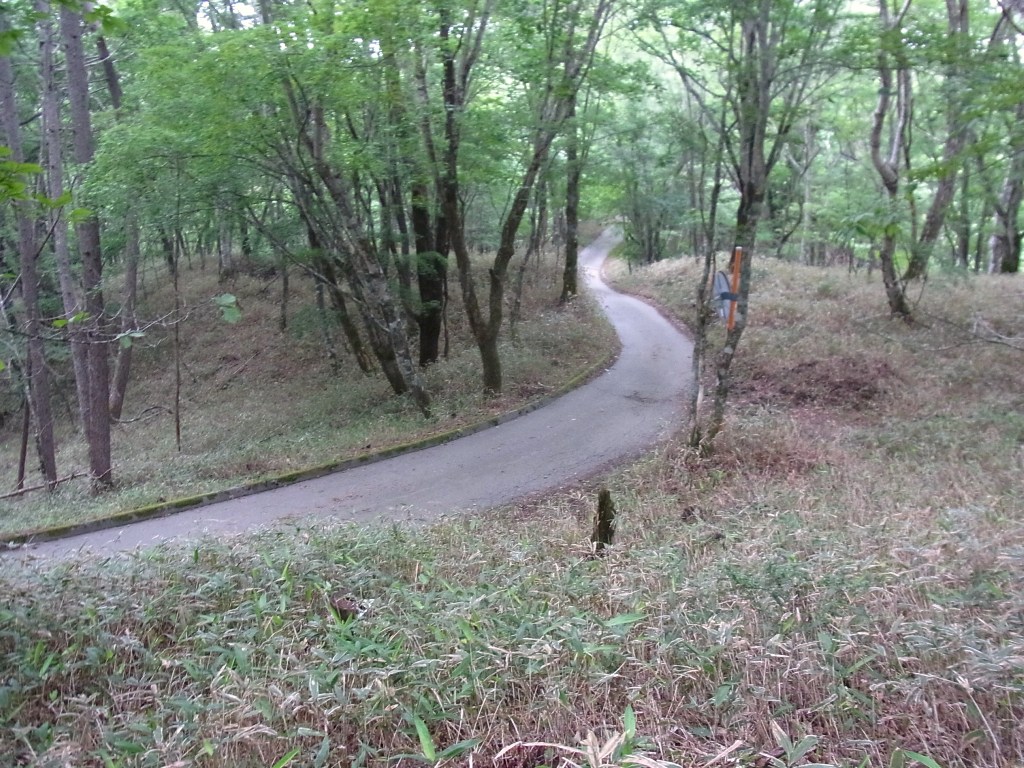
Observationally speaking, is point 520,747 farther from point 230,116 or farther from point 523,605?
point 230,116

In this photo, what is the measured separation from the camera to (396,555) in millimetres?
4965

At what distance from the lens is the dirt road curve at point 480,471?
29.2 ft

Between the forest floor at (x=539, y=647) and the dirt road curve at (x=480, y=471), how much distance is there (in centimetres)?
299

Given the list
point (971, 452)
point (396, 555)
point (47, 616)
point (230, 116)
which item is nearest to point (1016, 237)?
point (971, 452)

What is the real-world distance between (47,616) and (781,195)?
30786 mm

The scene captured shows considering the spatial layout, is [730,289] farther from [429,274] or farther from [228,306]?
[429,274]

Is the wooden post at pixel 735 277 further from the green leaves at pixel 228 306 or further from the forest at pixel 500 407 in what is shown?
the green leaves at pixel 228 306

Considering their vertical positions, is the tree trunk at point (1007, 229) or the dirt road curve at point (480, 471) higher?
the tree trunk at point (1007, 229)

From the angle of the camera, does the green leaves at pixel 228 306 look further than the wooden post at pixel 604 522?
No

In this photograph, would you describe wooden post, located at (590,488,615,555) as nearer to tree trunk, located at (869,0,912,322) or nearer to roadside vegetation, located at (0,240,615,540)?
roadside vegetation, located at (0,240,615,540)

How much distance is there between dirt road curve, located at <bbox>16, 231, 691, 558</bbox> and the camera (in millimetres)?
8914

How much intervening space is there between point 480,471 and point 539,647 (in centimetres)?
788

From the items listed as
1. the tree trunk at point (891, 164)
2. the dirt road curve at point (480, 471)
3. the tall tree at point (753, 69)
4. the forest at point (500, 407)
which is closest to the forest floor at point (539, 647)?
the forest at point (500, 407)

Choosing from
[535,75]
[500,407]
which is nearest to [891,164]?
[535,75]
